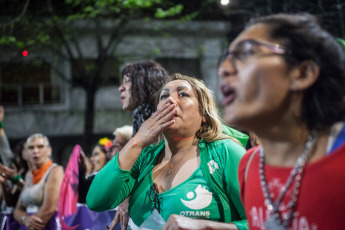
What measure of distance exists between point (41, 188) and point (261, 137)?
4.54 meters

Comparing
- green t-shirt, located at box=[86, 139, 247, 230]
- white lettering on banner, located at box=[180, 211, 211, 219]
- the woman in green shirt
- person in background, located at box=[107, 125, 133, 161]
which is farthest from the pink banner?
white lettering on banner, located at box=[180, 211, 211, 219]

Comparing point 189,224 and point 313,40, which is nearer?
point 313,40

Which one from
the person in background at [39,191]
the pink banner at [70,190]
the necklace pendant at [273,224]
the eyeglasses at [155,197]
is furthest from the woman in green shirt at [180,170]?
the person in background at [39,191]

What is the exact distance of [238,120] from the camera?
1.50 metres

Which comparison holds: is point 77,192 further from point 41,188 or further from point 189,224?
point 189,224

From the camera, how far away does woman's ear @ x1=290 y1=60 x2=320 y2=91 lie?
146cm

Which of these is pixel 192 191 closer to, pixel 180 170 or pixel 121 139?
pixel 180 170

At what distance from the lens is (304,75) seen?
147cm

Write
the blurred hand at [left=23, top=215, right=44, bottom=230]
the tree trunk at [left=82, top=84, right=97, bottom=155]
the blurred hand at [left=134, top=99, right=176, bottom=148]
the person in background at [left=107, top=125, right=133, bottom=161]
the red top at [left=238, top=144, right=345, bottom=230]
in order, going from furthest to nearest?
1. the tree trunk at [left=82, top=84, right=97, bottom=155]
2. the blurred hand at [left=23, top=215, right=44, bottom=230]
3. the person in background at [left=107, top=125, right=133, bottom=161]
4. the blurred hand at [left=134, top=99, right=176, bottom=148]
5. the red top at [left=238, top=144, right=345, bottom=230]

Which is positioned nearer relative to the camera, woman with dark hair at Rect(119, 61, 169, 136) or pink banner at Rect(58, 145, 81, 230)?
woman with dark hair at Rect(119, 61, 169, 136)

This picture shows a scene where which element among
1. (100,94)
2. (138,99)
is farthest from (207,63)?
(138,99)

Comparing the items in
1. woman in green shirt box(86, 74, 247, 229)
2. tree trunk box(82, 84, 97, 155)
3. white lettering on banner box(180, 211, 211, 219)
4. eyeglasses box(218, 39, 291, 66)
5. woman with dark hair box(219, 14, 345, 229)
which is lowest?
tree trunk box(82, 84, 97, 155)

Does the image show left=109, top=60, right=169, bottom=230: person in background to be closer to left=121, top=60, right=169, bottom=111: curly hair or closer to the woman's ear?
left=121, top=60, right=169, bottom=111: curly hair

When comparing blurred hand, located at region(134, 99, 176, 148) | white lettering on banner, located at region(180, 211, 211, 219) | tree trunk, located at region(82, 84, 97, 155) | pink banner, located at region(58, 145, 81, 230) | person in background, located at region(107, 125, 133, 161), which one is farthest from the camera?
tree trunk, located at region(82, 84, 97, 155)
